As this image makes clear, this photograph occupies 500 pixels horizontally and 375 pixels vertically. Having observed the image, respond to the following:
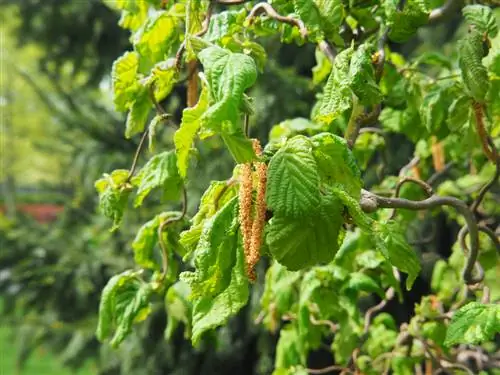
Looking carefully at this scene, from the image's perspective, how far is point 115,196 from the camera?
4.93 ft

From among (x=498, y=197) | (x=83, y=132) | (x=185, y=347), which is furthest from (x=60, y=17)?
(x=498, y=197)

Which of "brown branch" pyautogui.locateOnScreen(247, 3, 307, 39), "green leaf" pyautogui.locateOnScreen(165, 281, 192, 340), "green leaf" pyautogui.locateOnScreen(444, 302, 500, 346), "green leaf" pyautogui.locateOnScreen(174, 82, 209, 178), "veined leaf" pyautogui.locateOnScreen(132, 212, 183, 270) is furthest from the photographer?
"green leaf" pyautogui.locateOnScreen(165, 281, 192, 340)

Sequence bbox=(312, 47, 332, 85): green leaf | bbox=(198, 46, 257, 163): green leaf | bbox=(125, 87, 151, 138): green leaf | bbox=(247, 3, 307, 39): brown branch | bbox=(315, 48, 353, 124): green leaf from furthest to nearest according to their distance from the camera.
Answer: bbox=(312, 47, 332, 85): green leaf
bbox=(125, 87, 151, 138): green leaf
bbox=(247, 3, 307, 39): brown branch
bbox=(315, 48, 353, 124): green leaf
bbox=(198, 46, 257, 163): green leaf

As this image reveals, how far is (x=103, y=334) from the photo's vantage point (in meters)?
1.57

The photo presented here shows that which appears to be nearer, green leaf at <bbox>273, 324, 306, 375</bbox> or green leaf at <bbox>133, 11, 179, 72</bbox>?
green leaf at <bbox>133, 11, 179, 72</bbox>

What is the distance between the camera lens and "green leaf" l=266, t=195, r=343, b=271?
0.92 meters

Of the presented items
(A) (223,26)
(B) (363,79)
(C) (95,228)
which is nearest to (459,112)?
(B) (363,79)

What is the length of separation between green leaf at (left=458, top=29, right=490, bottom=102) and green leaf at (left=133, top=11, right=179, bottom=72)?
59cm

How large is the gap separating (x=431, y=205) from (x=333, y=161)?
0.35m

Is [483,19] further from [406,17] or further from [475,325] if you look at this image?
[475,325]

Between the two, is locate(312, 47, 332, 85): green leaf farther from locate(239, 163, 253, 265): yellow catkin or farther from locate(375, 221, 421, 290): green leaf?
locate(239, 163, 253, 265): yellow catkin

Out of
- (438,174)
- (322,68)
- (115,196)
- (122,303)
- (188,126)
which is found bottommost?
(122,303)

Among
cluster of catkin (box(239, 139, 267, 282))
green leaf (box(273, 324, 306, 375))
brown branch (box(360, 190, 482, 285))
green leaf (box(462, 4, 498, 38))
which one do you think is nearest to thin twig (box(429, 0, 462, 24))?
green leaf (box(462, 4, 498, 38))

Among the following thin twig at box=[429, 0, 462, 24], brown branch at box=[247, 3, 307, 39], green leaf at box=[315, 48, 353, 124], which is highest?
thin twig at box=[429, 0, 462, 24]
